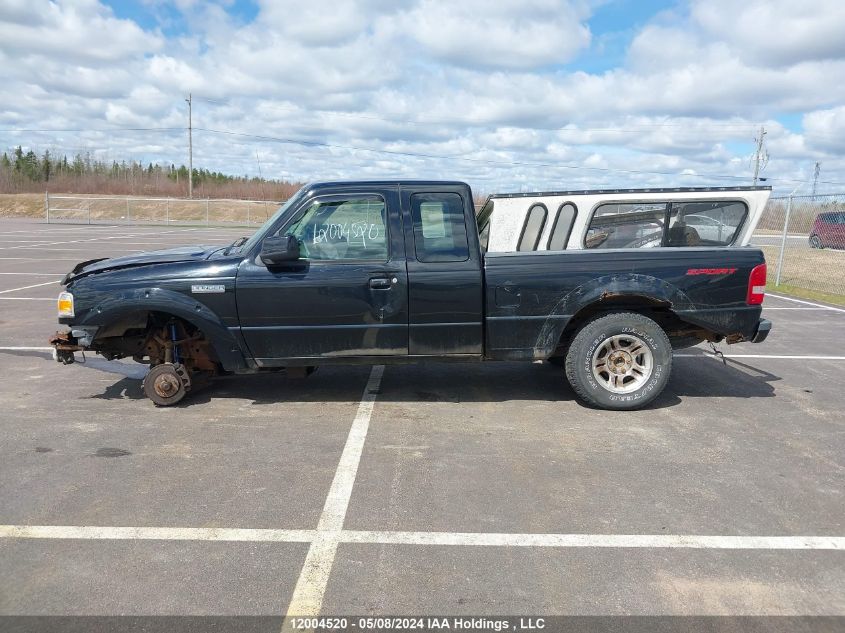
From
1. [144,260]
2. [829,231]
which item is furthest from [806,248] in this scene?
[144,260]

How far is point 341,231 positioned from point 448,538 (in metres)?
2.83

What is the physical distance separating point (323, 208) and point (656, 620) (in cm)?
385

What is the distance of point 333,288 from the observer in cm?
521

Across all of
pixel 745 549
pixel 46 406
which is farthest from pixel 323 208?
pixel 745 549

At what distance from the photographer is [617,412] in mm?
5500

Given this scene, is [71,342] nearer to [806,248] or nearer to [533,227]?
[533,227]

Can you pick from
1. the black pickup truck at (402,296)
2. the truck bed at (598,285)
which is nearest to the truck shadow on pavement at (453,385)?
the black pickup truck at (402,296)

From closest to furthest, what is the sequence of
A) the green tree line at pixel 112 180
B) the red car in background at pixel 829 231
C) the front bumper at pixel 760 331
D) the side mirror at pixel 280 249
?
the side mirror at pixel 280 249
the front bumper at pixel 760 331
the red car in background at pixel 829 231
the green tree line at pixel 112 180

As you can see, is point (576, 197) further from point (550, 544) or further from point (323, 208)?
point (550, 544)

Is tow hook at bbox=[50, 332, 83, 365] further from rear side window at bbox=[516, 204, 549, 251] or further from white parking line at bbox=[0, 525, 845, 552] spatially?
rear side window at bbox=[516, 204, 549, 251]

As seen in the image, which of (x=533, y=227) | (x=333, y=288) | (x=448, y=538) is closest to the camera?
(x=448, y=538)

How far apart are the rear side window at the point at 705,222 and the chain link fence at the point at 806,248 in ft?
17.7

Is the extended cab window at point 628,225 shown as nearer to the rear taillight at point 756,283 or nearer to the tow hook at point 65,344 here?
the rear taillight at point 756,283

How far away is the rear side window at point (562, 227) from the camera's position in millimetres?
5906
